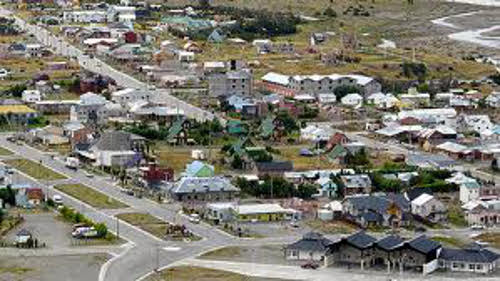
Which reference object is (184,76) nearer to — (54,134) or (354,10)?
(54,134)

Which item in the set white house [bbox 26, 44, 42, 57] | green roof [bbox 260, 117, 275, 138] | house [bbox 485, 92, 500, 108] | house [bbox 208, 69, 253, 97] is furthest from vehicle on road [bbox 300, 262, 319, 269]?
white house [bbox 26, 44, 42, 57]

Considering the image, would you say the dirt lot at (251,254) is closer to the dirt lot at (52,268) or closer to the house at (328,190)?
the dirt lot at (52,268)


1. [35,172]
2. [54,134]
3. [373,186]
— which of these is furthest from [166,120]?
[373,186]

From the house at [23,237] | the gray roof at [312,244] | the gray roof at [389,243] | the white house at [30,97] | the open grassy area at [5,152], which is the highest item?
the gray roof at [389,243]

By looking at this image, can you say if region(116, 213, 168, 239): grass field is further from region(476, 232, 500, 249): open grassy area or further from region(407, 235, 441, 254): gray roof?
region(476, 232, 500, 249): open grassy area

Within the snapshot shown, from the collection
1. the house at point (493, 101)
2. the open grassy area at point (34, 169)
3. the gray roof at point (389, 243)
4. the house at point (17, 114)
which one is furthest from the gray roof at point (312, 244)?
the house at point (493, 101)

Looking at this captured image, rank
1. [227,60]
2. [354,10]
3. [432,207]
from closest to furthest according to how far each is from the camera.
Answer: [432,207] < [227,60] < [354,10]
